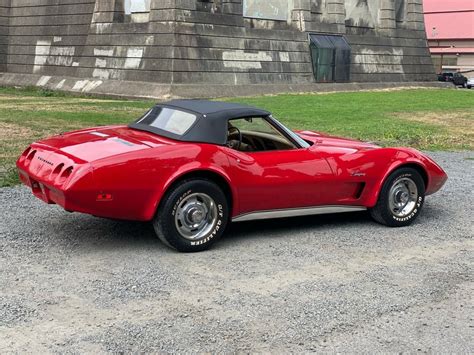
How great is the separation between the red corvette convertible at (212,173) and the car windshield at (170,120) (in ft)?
0.04

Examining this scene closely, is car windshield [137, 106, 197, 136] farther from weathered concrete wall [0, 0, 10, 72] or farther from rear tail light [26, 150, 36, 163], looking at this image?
weathered concrete wall [0, 0, 10, 72]

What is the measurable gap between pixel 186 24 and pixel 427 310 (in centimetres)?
2345

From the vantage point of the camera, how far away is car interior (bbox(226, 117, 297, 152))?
617 centimetres

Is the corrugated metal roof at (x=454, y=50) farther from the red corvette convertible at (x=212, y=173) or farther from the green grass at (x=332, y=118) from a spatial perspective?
the red corvette convertible at (x=212, y=173)

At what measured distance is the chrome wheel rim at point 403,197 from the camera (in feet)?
22.3

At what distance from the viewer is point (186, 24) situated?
1045 inches

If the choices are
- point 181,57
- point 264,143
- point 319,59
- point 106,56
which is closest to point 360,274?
point 264,143

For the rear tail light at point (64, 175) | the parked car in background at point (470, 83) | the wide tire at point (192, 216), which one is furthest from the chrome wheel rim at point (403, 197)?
the parked car in background at point (470, 83)

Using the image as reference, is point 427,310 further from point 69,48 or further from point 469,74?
point 469,74

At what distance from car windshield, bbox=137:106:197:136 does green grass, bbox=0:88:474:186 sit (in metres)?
2.68

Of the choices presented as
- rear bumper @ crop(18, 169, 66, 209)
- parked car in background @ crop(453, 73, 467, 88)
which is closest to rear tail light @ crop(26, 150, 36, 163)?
rear bumper @ crop(18, 169, 66, 209)

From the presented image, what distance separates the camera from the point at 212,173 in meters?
5.73

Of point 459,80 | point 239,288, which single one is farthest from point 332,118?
point 459,80

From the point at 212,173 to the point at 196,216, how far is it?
0.41m
